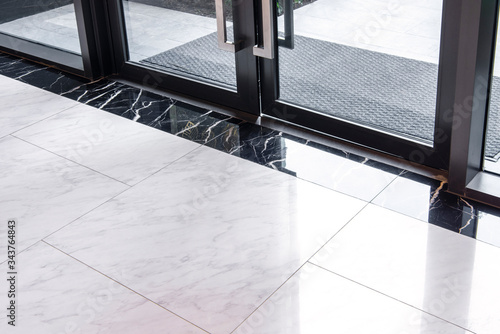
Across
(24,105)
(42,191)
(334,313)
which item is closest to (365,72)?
(334,313)

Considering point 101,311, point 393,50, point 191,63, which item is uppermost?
point 393,50

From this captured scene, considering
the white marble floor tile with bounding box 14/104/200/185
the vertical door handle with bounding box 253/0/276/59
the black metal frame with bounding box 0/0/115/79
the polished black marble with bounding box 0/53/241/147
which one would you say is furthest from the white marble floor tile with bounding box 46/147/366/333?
the black metal frame with bounding box 0/0/115/79

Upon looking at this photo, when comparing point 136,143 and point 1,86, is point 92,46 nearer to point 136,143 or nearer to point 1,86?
point 1,86

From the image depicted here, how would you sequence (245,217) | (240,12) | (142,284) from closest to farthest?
1. (142,284)
2. (245,217)
3. (240,12)

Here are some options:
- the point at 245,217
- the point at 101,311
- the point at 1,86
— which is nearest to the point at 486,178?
the point at 245,217

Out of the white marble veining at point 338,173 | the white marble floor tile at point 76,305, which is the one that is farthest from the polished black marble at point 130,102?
the white marble floor tile at point 76,305

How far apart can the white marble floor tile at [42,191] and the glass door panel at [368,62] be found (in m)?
0.91

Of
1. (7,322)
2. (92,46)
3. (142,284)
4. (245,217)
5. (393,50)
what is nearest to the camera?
(7,322)

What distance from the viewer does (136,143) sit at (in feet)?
9.59

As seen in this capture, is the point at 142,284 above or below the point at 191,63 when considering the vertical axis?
below

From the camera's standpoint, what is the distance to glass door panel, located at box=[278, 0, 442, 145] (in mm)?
2461

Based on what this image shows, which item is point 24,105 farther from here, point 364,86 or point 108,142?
point 364,86

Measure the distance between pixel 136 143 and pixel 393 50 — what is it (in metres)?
1.15

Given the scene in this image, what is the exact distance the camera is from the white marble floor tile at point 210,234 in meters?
2.05
